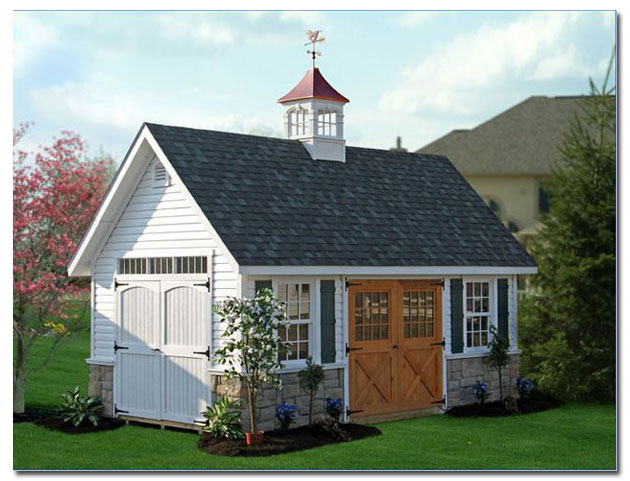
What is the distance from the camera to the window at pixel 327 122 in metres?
16.3

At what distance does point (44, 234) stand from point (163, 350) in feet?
15.2

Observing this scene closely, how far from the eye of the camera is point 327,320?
1373cm

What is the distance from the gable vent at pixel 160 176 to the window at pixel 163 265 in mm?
1073

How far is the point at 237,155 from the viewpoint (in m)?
14.8

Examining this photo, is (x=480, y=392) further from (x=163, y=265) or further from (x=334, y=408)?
(x=163, y=265)

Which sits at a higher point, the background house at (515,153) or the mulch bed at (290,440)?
the background house at (515,153)

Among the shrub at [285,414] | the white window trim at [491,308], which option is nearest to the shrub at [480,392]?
the white window trim at [491,308]

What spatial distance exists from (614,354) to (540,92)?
78.1ft

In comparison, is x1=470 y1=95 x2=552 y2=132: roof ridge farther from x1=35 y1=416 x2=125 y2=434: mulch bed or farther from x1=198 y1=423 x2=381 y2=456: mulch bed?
x1=35 y1=416 x2=125 y2=434: mulch bed

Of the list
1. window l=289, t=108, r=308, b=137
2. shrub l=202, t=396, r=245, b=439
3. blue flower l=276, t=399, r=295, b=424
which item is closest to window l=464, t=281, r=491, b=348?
window l=289, t=108, r=308, b=137

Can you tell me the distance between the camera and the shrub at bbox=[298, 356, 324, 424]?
525 inches

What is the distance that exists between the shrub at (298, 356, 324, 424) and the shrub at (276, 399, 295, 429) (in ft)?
1.35

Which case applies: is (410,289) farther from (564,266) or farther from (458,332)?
(564,266)

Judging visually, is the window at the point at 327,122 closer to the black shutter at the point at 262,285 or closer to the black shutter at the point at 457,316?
the black shutter at the point at 457,316
